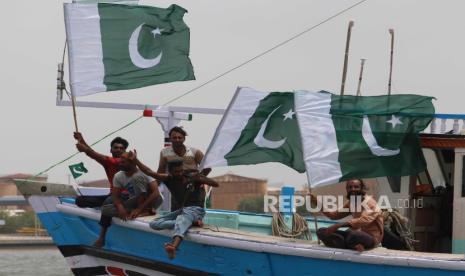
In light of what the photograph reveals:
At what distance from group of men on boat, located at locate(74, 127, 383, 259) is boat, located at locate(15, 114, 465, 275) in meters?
0.13

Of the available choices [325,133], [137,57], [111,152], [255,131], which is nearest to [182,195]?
[255,131]

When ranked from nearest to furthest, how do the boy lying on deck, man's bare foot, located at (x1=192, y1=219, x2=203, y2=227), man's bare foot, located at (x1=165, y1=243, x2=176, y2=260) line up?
1. man's bare foot, located at (x1=165, y1=243, x2=176, y2=260)
2. the boy lying on deck
3. man's bare foot, located at (x1=192, y1=219, x2=203, y2=227)

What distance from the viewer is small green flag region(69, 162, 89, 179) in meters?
12.3

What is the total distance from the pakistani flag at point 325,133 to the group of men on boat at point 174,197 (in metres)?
0.35

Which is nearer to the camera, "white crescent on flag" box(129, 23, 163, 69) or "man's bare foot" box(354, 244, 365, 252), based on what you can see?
"man's bare foot" box(354, 244, 365, 252)

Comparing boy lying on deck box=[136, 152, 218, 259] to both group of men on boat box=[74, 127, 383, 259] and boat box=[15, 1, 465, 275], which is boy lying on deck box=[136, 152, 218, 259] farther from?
boat box=[15, 1, 465, 275]

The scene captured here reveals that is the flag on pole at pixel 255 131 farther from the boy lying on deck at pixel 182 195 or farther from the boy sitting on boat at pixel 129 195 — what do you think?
the boy sitting on boat at pixel 129 195

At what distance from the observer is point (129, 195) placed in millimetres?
12000

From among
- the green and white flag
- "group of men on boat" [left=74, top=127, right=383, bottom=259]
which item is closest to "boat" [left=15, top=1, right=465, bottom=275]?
"group of men on boat" [left=74, top=127, right=383, bottom=259]

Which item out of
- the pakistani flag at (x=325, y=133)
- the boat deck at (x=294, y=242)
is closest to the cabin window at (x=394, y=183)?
the pakistani flag at (x=325, y=133)

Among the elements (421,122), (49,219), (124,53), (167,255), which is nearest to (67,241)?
(49,219)

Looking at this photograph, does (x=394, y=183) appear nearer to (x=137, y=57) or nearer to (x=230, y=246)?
(x=230, y=246)

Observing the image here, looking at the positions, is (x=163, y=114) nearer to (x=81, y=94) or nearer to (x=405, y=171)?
(x=81, y=94)

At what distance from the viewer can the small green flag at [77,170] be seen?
12.3 meters
